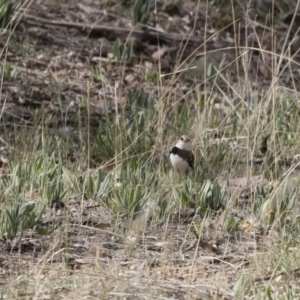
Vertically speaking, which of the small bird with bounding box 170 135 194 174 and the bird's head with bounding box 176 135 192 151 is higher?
the bird's head with bounding box 176 135 192 151

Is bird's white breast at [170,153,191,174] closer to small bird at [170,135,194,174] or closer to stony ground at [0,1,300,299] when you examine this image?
small bird at [170,135,194,174]

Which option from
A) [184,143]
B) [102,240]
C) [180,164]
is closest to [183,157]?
[180,164]

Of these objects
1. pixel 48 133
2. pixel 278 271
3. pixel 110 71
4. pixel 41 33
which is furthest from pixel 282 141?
pixel 41 33

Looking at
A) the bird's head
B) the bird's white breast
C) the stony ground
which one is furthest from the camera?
the bird's head

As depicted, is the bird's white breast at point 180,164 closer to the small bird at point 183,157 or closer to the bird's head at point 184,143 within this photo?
the small bird at point 183,157

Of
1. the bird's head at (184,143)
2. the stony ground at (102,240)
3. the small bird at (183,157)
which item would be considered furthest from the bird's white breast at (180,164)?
the stony ground at (102,240)

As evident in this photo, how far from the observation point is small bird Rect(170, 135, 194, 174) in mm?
5480

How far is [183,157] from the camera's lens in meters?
5.49

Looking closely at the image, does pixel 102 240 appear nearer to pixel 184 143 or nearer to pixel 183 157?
pixel 183 157

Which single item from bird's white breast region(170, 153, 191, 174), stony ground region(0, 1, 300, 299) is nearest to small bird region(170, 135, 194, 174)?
bird's white breast region(170, 153, 191, 174)

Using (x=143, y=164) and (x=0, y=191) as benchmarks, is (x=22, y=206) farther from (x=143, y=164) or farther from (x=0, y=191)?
(x=143, y=164)

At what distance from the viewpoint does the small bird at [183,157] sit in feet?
18.0

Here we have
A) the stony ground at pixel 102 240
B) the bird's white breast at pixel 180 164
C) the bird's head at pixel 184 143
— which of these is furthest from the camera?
the bird's head at pixel 184 143

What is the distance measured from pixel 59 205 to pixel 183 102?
9.16 ft
